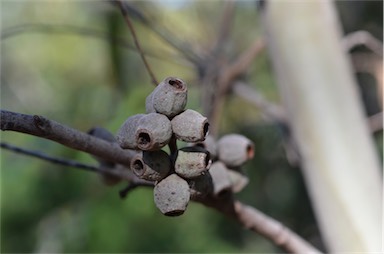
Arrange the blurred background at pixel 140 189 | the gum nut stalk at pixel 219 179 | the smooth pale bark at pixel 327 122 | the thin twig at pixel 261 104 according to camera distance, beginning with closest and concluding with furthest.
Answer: the gum nut stalk at pixel 219 179, the smooth pale bark at pixel 327 122, the thin twig at pixel 261 104, the blurred background at pixel 140 189

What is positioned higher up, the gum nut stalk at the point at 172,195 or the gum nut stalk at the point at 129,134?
the gum nut stalk at the point at 129,134

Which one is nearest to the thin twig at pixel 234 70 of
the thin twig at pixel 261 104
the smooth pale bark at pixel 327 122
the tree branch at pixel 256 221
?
the thin twig at pixel 261 104

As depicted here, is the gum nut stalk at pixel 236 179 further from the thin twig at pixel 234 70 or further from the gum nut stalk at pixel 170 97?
the thin twig at pixel 234 70

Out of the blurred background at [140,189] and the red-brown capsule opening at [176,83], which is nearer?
the red-brown capsule opening at [176,83]

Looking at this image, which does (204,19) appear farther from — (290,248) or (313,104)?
(290,248)

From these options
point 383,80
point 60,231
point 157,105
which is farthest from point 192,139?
point 60,231

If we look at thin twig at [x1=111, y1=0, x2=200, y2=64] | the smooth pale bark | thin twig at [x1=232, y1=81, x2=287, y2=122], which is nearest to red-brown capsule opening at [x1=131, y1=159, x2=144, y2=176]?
thin twig at [x1=111, y1=0, x2=200, y2=64]
